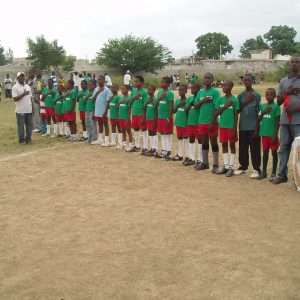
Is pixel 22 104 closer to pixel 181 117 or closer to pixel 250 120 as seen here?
pixel 181 117

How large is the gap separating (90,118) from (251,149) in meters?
4.81

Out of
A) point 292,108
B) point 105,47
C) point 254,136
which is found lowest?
point 254,136

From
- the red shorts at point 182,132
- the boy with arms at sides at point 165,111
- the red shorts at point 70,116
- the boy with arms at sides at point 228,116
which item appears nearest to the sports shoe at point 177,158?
the boy with arms at sides at point 165,111

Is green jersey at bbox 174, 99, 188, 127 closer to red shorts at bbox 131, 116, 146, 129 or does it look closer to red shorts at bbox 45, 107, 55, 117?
red shorts at bbox 131, 116, 146, 129

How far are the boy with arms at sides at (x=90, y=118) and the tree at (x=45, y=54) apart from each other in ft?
106

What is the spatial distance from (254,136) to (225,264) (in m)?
3.57

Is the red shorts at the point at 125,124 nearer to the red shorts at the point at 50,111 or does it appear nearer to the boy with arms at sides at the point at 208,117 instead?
the boy with arms at sides at the point at 208,117

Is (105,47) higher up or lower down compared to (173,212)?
higher up

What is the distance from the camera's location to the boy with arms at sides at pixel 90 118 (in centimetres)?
1054

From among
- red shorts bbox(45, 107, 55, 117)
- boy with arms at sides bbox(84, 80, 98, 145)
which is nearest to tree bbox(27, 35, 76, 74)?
red shorts bbox(45, 107, 55, 117)

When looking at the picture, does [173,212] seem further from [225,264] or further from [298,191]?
[298,191]

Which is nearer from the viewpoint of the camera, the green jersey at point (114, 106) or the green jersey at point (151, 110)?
the green jersey at point (151, 110)

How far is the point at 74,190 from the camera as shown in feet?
20.8

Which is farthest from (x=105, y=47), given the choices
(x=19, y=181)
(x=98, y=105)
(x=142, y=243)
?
(x=142, y=243)
